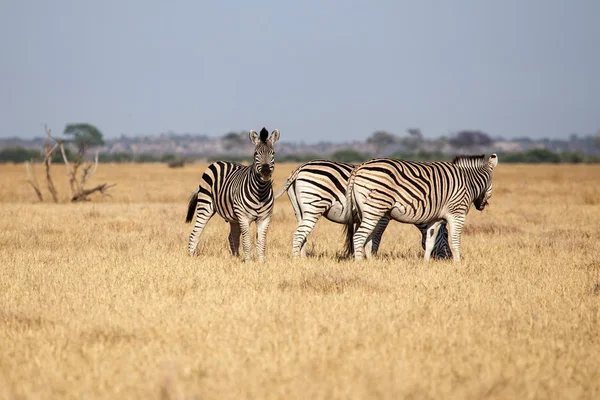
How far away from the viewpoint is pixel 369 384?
5.34 m

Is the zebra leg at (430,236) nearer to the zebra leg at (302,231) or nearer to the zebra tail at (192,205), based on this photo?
the zebra leg at (302,231)

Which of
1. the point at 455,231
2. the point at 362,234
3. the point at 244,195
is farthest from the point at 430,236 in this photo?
the point at 244,195

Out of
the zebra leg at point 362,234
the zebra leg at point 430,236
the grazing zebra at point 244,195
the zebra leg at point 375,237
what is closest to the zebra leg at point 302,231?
the grazing zebra at point 244,195

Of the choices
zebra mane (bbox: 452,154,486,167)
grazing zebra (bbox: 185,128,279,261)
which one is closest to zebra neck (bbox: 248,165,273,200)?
grazing zebra (bbox: 185,128,279,261)

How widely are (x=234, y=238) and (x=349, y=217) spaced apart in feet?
6.52

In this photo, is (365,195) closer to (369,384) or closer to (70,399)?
(369,384)

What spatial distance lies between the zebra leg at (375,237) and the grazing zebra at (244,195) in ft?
5.26

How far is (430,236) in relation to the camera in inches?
458

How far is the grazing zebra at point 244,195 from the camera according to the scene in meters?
10.6

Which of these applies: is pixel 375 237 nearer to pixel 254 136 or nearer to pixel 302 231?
pixel 302 231

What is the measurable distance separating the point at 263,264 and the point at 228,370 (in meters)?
5.06

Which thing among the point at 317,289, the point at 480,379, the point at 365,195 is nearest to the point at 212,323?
the point at 317,289

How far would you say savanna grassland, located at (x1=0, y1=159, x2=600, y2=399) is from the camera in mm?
5402

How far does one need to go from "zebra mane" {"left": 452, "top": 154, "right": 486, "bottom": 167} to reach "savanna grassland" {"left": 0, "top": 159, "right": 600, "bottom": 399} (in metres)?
1.47
